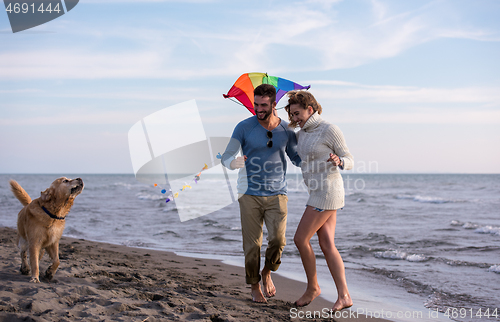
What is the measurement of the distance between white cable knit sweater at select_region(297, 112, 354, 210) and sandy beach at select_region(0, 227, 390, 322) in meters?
1.13

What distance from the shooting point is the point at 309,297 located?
12.5ft

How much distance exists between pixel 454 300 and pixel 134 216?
34.9 ft

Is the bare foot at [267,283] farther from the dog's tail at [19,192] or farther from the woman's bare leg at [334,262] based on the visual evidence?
the dog's tail at [19,192]

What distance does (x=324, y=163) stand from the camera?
3.56 metres

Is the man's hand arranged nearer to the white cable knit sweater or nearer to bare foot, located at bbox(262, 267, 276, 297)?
the white cable knit sweater

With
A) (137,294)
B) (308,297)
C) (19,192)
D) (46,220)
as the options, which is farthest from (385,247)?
(19,192)

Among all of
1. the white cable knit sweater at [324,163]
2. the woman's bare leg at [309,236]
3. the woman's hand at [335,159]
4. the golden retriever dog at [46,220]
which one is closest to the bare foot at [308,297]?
the woman's bare leg at [309,236]

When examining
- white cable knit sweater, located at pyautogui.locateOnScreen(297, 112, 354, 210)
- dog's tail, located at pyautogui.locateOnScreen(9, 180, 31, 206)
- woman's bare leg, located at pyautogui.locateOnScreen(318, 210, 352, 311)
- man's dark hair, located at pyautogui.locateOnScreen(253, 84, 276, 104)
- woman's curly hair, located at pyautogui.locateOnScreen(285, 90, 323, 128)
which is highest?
man's dark hair, located at pyautogui.locateOnScreen(253, 84, 276, 104)

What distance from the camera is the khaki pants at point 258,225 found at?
3.93 metres

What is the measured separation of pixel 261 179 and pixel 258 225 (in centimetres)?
50

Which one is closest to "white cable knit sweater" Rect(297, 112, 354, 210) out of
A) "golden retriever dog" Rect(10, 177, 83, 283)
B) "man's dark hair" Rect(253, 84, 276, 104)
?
"man's dark hair" Rect(253, 84, 276, 104)

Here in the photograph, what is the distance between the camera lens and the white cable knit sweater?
3555 mm

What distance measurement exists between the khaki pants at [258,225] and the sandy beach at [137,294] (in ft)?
1.41

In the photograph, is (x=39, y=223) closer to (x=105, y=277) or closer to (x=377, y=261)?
(x=105, y=277)
